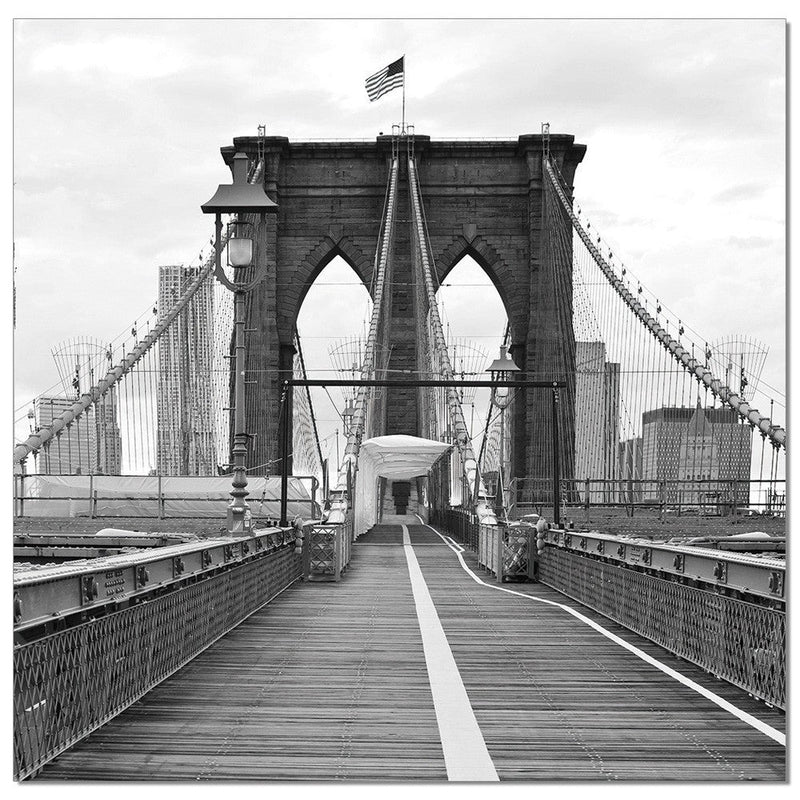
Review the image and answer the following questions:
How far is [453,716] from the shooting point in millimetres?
7367

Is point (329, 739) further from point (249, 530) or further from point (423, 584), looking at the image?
point (423, 584)

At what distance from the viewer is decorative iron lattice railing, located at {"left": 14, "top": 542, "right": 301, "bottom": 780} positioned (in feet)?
18.5

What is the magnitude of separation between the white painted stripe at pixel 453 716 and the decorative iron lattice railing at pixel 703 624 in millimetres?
1650

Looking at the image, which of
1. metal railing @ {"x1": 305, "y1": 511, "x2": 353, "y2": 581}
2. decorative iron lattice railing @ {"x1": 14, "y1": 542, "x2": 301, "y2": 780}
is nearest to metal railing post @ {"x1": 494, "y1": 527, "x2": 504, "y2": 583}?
metal railing @ {"x1": 305, "y1": 511, "x2": 353, "y2": 581}

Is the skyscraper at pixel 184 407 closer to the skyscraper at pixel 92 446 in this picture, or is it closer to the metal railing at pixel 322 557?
the skyscraper at pixel 92 446

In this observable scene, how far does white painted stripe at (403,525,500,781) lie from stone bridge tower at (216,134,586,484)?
1791 inches

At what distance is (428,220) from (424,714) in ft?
175

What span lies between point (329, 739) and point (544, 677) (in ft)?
8.73

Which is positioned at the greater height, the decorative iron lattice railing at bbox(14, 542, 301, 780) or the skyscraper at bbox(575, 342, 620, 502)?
the skyscraper at bbox(575, 342, 620, 502)

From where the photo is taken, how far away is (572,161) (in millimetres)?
59094

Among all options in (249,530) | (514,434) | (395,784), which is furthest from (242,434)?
(514,434)

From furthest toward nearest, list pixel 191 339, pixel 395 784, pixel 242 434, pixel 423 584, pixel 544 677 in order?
1. pixel 191 339
2. pixel 423 584
3. pixel 242 434
4. pixel 544 677
5. pixel 395 784

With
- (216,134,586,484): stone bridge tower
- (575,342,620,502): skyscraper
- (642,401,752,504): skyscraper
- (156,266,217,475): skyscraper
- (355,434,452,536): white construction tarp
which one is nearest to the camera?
(642,401,752,504): skyscraper

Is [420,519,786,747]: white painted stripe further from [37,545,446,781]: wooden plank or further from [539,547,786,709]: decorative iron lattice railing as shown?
[37,545,446,781]: wooden plank
